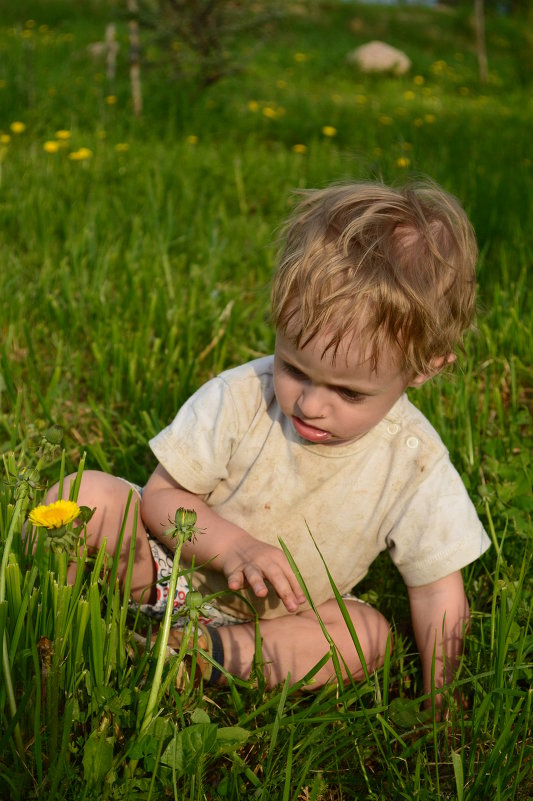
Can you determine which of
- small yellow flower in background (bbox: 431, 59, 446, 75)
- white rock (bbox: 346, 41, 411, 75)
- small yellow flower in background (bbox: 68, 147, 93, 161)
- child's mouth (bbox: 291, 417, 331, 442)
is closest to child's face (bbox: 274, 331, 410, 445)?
child's mouth (bbox: 291, 417, 331, 442)

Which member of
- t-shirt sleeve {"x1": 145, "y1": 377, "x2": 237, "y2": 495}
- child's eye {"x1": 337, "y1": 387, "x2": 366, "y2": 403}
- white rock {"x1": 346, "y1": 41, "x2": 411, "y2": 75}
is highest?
child's eye {"x1": 337, "y1": 387, "x2": 366, "y2": 403}

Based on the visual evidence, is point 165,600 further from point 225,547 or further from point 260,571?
point 260,571

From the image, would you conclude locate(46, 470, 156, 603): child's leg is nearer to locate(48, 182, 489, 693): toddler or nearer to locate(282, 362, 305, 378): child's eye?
locate(48, 182, 489, 693): toddler

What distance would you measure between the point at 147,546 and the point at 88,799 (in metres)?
0.67

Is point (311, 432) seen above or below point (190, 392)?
above

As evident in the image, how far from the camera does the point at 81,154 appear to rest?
13.8ft

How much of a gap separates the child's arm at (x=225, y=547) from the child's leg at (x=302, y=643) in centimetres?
15

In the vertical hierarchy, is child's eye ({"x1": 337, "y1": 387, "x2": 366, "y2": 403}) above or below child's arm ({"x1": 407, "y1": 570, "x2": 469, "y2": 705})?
above

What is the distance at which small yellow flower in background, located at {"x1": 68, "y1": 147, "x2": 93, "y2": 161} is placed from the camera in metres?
4.23

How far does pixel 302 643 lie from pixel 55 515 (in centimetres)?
74

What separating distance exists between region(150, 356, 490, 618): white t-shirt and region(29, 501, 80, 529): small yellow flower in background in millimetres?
601

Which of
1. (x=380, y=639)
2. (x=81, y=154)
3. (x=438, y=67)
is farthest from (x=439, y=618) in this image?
(x=438, y=67)

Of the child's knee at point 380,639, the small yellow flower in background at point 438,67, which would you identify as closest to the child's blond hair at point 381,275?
the child's knee at point 380,639

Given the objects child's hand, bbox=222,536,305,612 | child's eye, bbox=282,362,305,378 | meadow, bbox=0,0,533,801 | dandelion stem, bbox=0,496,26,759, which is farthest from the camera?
child's eye, bbox=282,362,305,378
